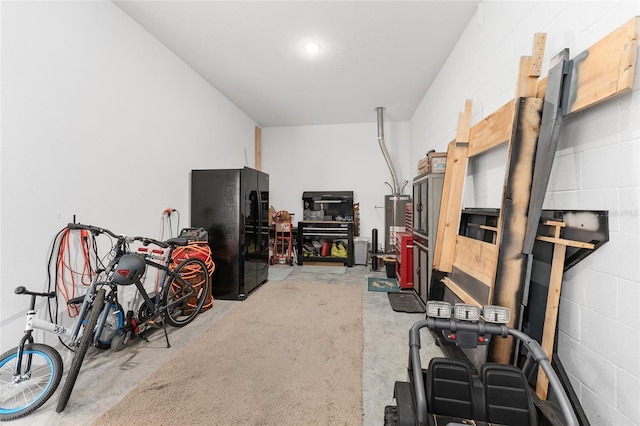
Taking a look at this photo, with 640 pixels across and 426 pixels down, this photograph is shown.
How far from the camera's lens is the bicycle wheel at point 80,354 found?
1.50 meters

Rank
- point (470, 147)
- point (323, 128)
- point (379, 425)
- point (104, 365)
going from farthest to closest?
point (323, 128) → point (470, 147) → point (104, 365) → point (379, 425)

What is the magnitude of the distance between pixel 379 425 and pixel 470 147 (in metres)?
2.20

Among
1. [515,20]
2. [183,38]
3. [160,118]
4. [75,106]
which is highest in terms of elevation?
[183,38]

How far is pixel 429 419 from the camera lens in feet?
3.37

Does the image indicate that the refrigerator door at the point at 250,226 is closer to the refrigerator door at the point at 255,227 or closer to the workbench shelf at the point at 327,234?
the refrigerator door at the point at 255,227

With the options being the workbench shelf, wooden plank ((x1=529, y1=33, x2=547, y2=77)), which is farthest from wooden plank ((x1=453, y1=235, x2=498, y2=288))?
the workbench shelf

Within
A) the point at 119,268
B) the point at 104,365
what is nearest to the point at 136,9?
the point at 119,268

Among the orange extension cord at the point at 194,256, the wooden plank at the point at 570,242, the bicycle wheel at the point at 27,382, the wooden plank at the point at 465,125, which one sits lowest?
the bicycle wheel at the point at 27,382

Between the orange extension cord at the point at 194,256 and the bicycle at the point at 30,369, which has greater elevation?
the orange extension cord at the point at 194,256

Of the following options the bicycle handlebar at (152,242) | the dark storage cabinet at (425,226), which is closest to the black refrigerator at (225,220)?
the bicycle handlebar at (152,242)

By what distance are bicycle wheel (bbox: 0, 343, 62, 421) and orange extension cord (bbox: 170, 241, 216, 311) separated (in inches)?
44.5

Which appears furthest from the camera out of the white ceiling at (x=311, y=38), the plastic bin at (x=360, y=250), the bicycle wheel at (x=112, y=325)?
the plastic bin at (x=360, y=250)

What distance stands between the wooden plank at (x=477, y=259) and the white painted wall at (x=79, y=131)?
10.1ft

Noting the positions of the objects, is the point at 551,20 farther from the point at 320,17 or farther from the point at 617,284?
the point at 320,17
